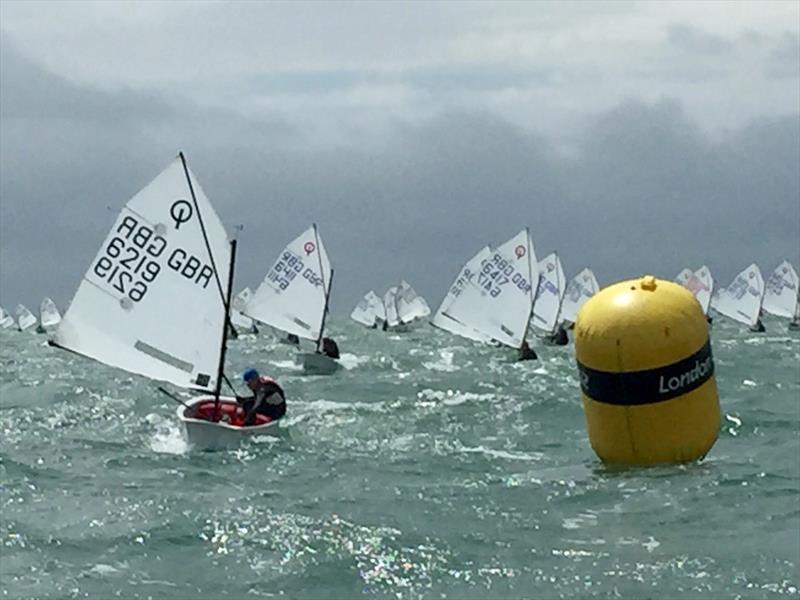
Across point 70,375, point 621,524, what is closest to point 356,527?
point 621,524

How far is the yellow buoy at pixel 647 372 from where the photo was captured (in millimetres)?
14773

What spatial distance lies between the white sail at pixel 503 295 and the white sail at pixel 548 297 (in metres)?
13.9

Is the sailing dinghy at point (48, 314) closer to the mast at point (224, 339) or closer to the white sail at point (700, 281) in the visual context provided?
the white sail at point (700, 281)

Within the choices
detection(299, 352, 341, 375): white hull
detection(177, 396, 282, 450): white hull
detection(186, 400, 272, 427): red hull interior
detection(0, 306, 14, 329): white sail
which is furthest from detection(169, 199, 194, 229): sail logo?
detection(0, 306, 14, 329): white sail

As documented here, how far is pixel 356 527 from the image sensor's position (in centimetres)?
1334

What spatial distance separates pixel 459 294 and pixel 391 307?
51.4 metres

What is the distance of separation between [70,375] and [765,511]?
89.3ft

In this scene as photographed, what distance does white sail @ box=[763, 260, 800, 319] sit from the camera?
3278 inches

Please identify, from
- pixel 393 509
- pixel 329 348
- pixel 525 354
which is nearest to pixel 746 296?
pixel 525 354

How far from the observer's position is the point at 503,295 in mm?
42500

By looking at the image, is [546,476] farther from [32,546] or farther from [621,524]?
[32,546]

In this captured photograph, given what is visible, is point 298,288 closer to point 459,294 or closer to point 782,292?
point 459,294

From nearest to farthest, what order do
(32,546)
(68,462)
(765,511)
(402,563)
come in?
(402,563) < (32,546) < (765,511) < (68,462)

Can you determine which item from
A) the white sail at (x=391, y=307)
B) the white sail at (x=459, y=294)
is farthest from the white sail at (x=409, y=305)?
the white sail at (x=459, y=294)
